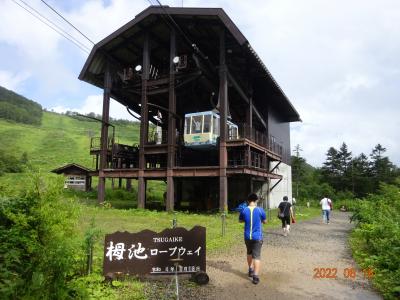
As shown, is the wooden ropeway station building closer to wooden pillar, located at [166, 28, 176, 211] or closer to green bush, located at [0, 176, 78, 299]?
wooden pillar, located at [166, 28, 176, 211]

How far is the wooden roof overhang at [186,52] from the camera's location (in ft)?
82.7

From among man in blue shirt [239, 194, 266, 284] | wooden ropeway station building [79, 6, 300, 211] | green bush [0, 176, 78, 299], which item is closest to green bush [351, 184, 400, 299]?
man in blue shirt [239, 194, 266, 284]

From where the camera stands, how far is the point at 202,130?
25.0 metres

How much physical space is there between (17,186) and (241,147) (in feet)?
61.2

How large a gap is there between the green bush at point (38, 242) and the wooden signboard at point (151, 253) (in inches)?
34.6

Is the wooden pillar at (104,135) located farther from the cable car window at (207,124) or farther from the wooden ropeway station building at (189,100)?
the cable car window at (207,124)

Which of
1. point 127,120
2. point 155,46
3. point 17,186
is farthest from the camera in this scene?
point 127,120

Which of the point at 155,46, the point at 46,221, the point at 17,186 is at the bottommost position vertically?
the point at 46,221

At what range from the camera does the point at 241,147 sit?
25016 millimetres

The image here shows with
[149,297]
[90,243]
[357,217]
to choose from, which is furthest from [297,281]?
[357,217]

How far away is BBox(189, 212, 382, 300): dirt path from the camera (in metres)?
6.87

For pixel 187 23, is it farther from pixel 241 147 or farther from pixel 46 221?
pixel 46 221

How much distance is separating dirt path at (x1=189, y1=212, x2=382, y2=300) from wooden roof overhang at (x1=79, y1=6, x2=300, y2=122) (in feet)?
52.4
